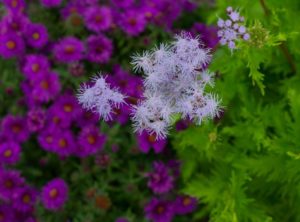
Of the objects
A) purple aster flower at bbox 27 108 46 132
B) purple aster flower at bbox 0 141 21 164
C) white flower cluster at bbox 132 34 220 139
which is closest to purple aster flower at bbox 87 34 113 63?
purple aster flower at bbox 27 108 46 132

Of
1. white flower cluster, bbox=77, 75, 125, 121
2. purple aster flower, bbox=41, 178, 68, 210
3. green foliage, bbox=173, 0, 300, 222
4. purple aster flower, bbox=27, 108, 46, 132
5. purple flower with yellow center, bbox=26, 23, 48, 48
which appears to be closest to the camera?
white flower cluster, bbox=77, 75, 125, 121

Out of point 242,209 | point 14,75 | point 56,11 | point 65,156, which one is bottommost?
point 242,209

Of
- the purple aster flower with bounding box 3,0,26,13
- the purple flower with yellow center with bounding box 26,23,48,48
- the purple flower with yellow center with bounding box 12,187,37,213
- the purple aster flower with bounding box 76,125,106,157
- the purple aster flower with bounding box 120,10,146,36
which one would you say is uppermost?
the purple aster flower with bounding box 3,0,26,13

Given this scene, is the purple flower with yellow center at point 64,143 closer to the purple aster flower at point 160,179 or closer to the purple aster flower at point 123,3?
the purple aster flower at point 160,179

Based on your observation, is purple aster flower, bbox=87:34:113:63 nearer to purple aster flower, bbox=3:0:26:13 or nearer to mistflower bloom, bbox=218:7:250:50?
purple aster flower, bbox=3:0:26:13

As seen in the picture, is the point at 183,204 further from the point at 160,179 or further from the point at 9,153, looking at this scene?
the point at 9,153

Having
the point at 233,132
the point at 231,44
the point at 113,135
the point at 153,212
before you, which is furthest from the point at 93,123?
the point at 231,44

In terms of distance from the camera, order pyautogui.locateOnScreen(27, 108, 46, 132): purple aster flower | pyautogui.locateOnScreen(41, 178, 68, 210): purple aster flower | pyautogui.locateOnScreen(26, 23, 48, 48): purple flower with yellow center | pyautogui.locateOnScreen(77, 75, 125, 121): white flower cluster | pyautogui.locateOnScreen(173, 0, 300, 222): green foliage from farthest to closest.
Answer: pyautogui.locateOnScreen(26, 23, 48, 48): purple flower with yellow center
pyautogui.locateOnScreen(27, 108, 46, 132): purple aster flower
pyautogui.locateOnScreen(41, 178, 68, 210): purple aster flower
pyautogui.locateOnScreen(173, 0, 300, 222): green foliage
pyautogui.locateOnScreen(77, 75, 125, 121): white flower cluster

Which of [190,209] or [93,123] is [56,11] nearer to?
[93,123]
